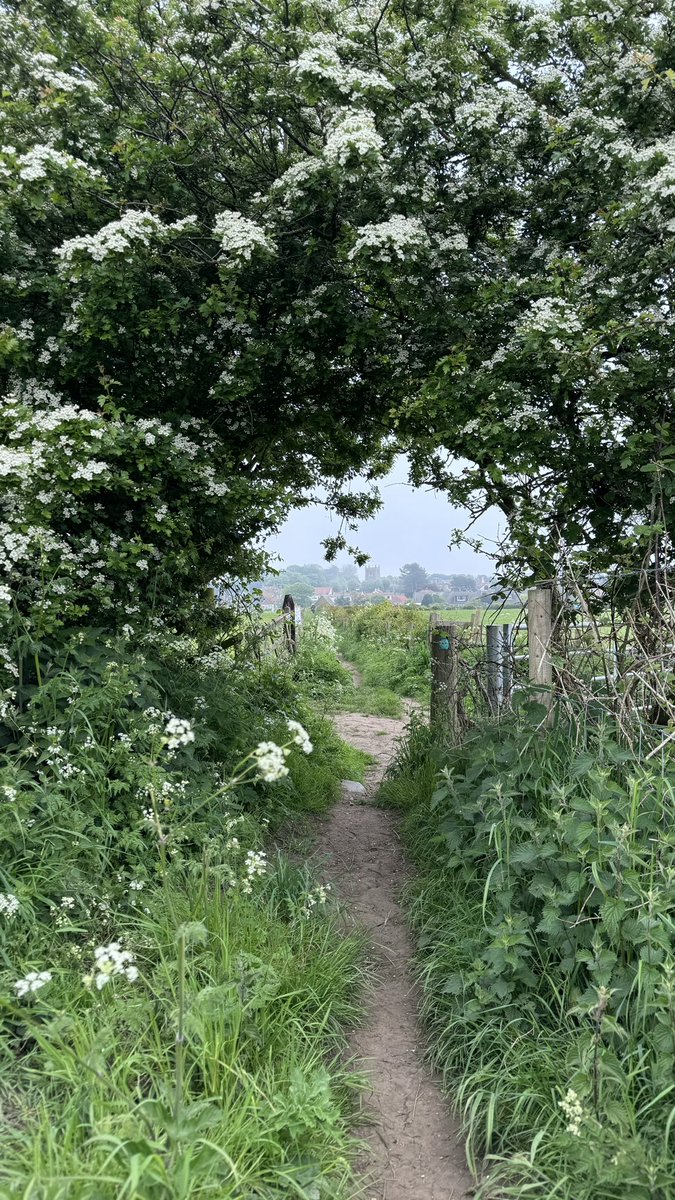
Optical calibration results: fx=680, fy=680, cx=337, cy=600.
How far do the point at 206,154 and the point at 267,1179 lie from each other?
5.88 m

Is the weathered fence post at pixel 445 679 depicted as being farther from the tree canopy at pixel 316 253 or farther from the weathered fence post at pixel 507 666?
the tree canopy at pixel 316 253

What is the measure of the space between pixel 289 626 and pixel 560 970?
10.7m

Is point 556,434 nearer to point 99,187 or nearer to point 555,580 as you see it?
point 555,580

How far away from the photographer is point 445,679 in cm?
627

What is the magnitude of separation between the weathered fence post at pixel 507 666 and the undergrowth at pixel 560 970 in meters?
0.79

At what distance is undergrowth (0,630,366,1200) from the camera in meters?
1.95

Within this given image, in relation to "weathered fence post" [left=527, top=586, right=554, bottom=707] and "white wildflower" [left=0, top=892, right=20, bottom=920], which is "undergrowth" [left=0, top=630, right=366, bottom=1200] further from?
"weathered fence post" [left=527, top=586, right=554, bottom=707]

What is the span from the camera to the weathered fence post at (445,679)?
17.7 ft

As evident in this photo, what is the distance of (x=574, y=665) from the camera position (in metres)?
3.79

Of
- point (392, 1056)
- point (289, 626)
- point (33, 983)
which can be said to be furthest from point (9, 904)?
point (289, 626)

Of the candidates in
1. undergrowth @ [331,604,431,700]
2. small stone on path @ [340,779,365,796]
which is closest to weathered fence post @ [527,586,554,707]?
small stone on path @ [340,779,365,796]

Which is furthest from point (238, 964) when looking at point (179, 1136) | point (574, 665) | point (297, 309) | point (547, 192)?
point (547, 192)

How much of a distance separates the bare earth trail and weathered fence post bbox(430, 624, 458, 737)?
107 centimetres

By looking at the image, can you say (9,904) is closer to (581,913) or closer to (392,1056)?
(392,1056)
